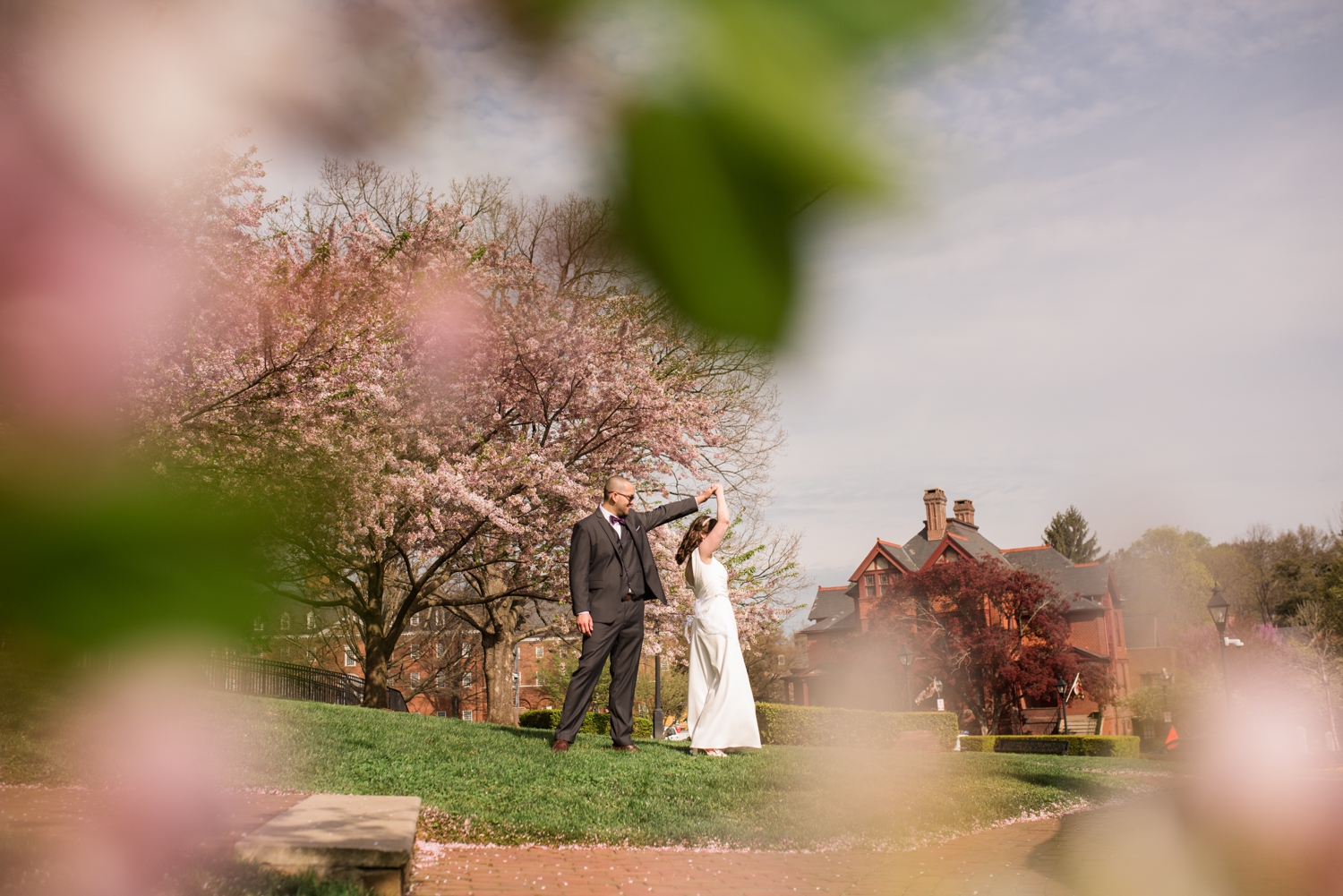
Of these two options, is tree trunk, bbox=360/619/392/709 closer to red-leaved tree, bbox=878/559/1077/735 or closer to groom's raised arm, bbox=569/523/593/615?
groom's raised arm, bbox=569/523/593/615

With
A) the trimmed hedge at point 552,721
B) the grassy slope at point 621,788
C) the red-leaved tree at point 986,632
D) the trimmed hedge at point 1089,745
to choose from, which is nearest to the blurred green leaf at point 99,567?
the grassy slope at point 621,788

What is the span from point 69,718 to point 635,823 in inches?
A: 204

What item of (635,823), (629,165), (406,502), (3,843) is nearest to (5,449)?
(629,165)

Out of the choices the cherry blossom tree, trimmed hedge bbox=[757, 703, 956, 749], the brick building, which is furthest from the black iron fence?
the brick building

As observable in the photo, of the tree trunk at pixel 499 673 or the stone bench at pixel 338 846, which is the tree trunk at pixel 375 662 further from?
the stone bench at pixel 338 846

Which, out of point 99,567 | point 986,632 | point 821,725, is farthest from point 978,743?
point 99,567

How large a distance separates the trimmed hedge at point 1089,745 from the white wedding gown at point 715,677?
72.8 feet

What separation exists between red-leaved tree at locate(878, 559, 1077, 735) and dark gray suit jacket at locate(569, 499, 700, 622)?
3181cm

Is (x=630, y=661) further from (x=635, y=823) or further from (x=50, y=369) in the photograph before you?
(x=50, y=369)

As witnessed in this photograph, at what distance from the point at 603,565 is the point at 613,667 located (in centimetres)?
100

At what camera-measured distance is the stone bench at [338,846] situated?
301 centimetres

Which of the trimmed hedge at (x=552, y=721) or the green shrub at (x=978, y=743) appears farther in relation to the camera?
the green shrub at (x=978, y=743)

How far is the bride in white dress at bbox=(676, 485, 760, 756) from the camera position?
7.99 meters

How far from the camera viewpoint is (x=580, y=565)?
680cm
